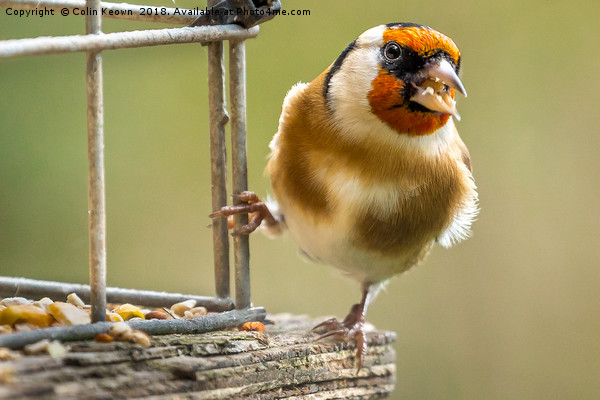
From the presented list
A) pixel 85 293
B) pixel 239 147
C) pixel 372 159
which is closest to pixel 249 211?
pixel 239 147

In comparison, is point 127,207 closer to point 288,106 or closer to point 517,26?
point 288,106

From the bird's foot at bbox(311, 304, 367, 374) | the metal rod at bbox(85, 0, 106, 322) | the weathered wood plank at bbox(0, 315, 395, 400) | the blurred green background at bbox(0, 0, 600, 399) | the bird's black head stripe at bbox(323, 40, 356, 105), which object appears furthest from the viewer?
the blurred green background at bbox(0, 0, 600, 399)

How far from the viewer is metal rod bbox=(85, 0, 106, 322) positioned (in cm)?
132

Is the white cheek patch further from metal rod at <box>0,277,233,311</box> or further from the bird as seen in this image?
metal rod at <box>0,277,233,311</box>

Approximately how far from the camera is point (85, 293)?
5.77ft

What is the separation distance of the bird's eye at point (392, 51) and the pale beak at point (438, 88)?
2.8 inches

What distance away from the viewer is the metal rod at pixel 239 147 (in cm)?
164

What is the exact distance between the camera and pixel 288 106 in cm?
187

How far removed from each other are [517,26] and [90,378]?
3.13m

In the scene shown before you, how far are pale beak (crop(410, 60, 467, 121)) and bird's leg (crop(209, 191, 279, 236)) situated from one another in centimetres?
40

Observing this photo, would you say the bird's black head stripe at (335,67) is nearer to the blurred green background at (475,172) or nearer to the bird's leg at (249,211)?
the bird's leg at (249,211)

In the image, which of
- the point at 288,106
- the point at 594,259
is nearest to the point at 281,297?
the point at 594,259

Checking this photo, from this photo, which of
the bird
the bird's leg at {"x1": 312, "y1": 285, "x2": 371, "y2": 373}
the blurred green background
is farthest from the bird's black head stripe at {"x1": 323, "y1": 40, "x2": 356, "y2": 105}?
the blurred green background

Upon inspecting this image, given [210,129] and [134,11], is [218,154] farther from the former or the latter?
[134,11]
